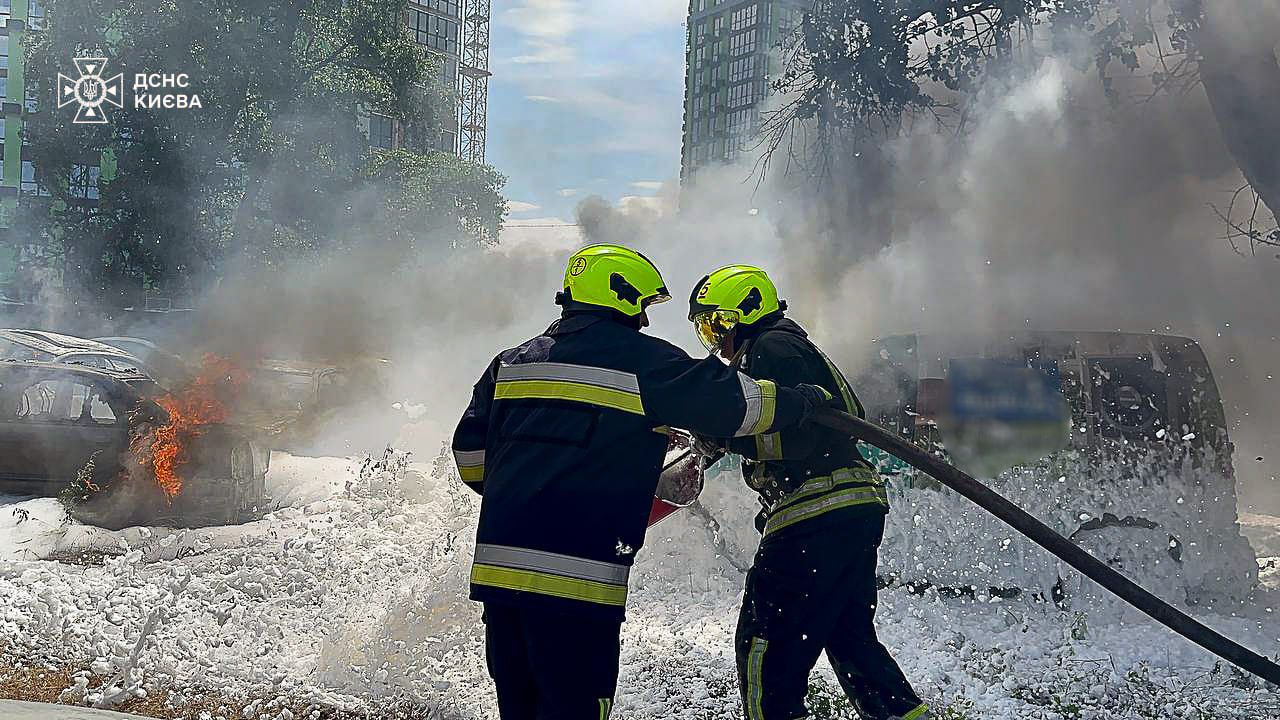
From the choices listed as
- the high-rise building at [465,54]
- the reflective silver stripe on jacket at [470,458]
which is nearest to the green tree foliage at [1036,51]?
the reflective silver stripe on jacket at [470,458]

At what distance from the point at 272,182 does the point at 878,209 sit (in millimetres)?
14517

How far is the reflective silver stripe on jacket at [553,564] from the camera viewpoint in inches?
116

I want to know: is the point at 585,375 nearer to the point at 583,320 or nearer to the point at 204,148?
the point at 583,320

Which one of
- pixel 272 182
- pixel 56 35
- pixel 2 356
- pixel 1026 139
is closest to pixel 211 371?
pixel 2 356

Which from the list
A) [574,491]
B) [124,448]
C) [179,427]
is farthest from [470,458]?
[124,448]

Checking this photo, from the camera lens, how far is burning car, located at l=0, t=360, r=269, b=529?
742 cm

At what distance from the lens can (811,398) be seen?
3547 millimetres

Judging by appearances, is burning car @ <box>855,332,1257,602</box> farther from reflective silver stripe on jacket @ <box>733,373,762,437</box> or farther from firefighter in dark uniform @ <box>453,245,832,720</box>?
firefighter in dark uniform @ <box>453,245,832,720</box>

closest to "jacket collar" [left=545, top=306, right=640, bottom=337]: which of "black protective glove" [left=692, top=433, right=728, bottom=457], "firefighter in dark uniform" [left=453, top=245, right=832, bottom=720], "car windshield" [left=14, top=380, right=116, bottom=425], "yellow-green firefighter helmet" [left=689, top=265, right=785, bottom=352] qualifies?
"firefighter in dark uniform" [left=453, top=245, right=832, bottom=720]

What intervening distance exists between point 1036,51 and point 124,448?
7.98 m

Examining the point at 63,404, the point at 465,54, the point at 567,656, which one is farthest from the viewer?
the point at 465,54

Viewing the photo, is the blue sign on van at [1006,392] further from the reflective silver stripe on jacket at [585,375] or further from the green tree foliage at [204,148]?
the green tree foliage at [204,148]

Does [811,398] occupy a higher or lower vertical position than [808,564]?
higher

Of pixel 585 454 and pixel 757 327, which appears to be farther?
pixel 757 327
